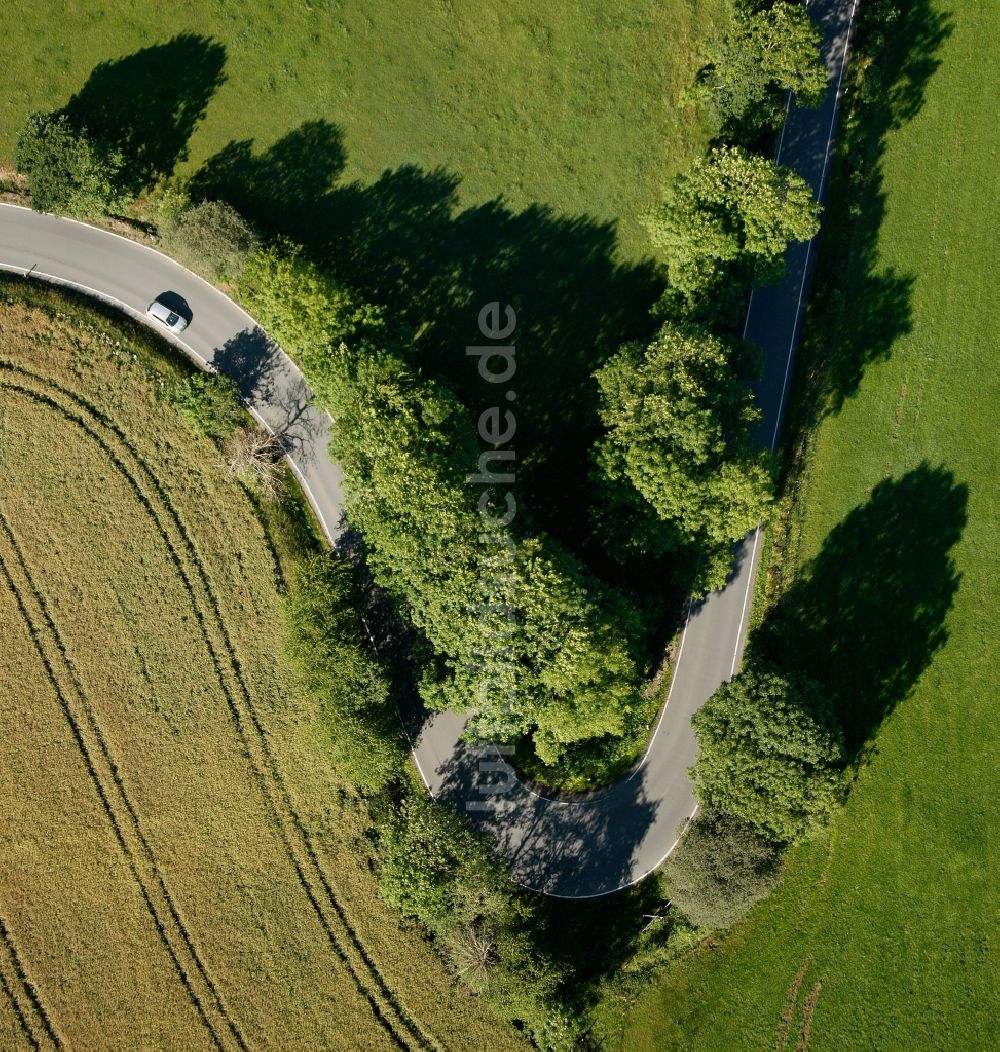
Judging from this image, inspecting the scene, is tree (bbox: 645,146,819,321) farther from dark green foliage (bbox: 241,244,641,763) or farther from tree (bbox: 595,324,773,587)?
dark green foliage (bbox: 241,244,641,763)

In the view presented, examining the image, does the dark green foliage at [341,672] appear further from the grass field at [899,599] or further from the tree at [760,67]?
the tree at [760,67]

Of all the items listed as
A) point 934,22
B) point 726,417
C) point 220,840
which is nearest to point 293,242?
point 726,417

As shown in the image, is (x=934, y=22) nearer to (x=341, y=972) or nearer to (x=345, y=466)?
(x=345, y=466)

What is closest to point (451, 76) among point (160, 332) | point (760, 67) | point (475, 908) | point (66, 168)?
point (760, 67)

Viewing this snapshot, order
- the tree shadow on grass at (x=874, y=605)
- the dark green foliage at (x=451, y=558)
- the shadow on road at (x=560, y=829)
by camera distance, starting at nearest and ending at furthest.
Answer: the dark green foliage at (x=451, y=558), the shadow on road at (x=560, y=829), the tree shadow on grass at (x=874, y=605)

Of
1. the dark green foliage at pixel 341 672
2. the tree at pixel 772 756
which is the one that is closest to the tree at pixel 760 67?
the tree at pixel 772 756

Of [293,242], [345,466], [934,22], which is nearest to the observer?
[345,466]

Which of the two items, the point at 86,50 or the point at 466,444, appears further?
the point at 86,50
